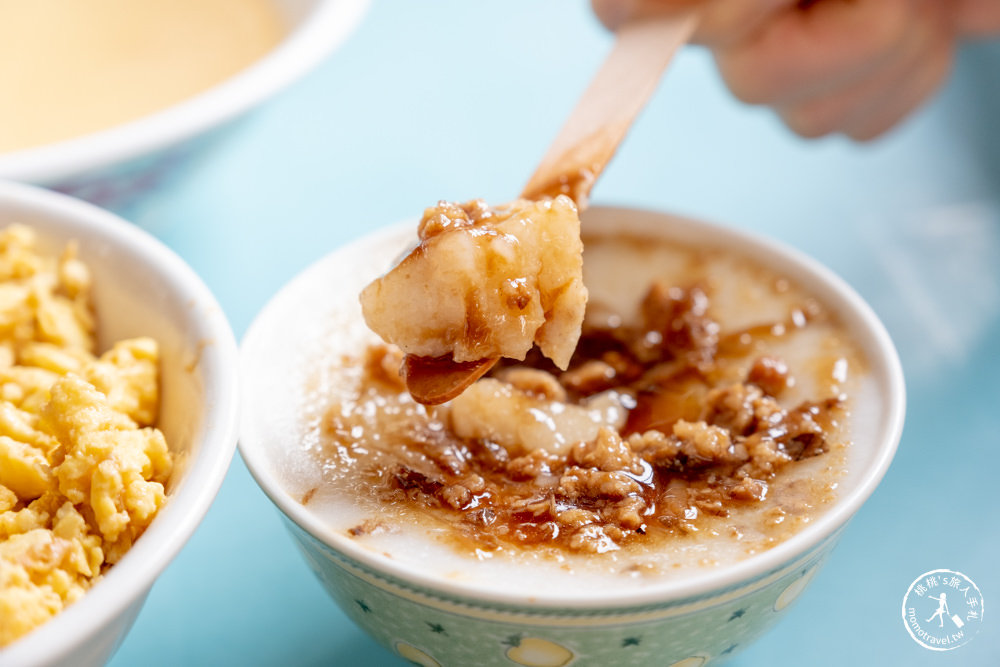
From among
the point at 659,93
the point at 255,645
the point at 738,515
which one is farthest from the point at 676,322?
the point at 659,93

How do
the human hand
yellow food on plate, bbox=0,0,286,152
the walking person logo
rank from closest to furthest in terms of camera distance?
the walking person logo, the human hand, yellow food on plate, bbox=0,0,286,152

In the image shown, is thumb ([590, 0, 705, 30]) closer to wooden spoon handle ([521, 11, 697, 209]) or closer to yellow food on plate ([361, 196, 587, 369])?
wooden spoon handle ([521, 11, 697, 209])

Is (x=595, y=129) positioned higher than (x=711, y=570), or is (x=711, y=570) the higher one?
(x=595, y=129)

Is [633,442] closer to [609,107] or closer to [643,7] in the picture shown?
[609,107]

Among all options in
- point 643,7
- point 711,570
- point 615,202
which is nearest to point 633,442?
point 711,570

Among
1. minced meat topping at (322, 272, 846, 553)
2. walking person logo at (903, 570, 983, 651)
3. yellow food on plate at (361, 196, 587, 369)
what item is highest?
yellow food on plate at (361, 196, 587, 369)

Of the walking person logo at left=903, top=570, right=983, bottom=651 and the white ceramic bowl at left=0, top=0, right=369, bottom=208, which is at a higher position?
the white ceramic bowl at left=0, top=0, right=369, bottom=208

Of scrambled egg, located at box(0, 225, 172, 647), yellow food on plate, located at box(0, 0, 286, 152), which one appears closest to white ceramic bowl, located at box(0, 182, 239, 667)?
scrambled egg, located at box(0, 225, 172, 647)
